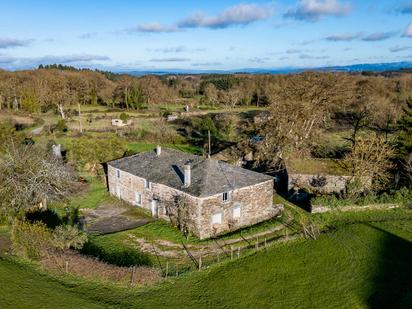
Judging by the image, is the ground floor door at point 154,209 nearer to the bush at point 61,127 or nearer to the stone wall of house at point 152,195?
the stone wall of house at point 152,195

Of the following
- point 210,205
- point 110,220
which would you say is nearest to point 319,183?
point 210,205

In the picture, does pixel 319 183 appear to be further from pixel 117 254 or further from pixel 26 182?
pixel 26 182

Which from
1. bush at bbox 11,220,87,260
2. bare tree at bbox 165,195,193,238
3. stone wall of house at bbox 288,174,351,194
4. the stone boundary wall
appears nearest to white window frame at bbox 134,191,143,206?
bare tree at bbox 165,195,193,238

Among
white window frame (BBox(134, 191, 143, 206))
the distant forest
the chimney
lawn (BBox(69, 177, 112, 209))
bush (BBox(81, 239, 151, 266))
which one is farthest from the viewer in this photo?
the distant forest

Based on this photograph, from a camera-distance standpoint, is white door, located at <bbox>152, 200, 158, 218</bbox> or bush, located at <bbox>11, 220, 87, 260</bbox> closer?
bush, located at <bbox>11, 220, 87, 260</bbox>

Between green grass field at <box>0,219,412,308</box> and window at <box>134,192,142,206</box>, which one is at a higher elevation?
window at <box>134,192,142,206</box>

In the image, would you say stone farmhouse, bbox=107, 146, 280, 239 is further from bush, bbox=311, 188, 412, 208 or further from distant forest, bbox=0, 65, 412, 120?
distant forest, bbox=0, 65, 412, 120

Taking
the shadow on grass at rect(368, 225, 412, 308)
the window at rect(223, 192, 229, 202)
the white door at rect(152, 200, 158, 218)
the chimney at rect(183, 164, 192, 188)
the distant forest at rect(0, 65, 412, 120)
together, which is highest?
the distant forest at rect(0, 65, 412, 120)

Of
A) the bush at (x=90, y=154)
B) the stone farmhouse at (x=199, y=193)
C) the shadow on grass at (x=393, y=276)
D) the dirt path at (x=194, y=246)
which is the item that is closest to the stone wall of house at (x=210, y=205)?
the stone farmhouse at (x=199, y=193)
